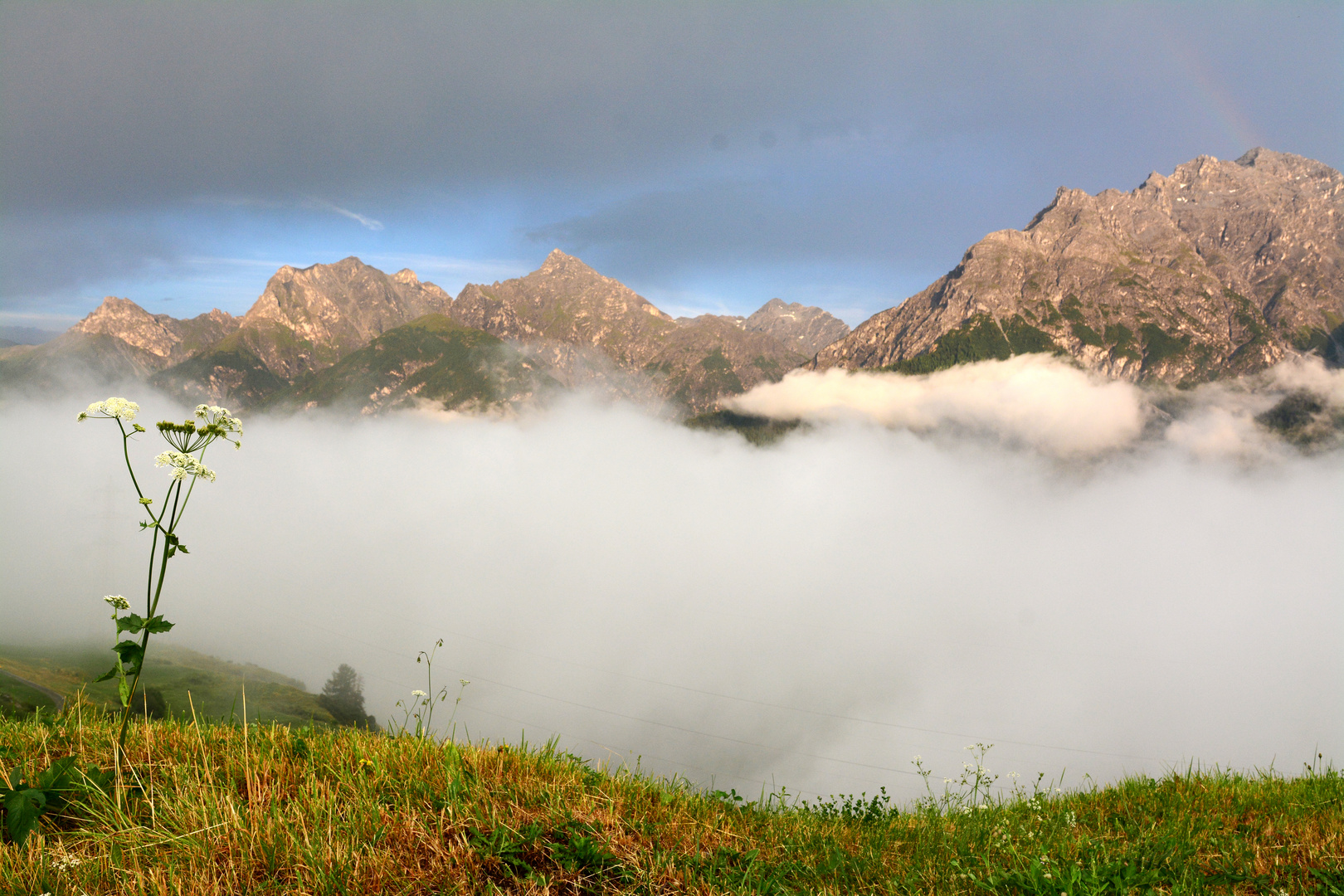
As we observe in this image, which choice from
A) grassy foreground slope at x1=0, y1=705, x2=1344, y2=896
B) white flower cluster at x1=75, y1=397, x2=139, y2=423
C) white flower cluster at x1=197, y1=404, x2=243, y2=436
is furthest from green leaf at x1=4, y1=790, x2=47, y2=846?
white flower cluster at x1=197, y1=404, x2=243, y2=436

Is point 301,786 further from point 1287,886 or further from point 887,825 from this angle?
point 1287,886

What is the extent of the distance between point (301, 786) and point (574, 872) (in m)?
2.38

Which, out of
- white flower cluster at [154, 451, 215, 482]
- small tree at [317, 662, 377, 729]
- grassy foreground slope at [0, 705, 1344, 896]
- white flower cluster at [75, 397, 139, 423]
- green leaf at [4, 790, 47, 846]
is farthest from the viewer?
small tree at [317, 662, 377, 729]

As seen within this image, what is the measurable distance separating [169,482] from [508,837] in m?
3.45

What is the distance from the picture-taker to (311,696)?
172 metres

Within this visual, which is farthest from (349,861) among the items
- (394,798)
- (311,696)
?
(311,696)

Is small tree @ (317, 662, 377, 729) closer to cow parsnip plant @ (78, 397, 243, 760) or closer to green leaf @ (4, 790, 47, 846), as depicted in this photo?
cow parsnip plant @ (78, 397, 243, 760)

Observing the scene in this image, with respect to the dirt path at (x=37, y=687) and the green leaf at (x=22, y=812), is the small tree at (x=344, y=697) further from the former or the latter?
the green leaf at (x=22, y=812)

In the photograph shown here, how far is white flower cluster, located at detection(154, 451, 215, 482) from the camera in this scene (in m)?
4.74

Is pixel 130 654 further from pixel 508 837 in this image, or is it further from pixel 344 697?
pixel 344 697

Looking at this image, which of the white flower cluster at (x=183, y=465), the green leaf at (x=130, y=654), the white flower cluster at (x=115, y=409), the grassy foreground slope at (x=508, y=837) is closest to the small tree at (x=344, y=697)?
the grassy foreground slope at (x=508, y=837)

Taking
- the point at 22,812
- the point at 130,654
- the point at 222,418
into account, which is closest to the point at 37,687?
the point at 222,418

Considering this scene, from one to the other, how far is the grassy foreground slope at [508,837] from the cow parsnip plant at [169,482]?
804 millimetres

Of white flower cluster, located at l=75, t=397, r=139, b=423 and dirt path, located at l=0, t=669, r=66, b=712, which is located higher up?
white flower cluster, located at l=75, t=397, r=139, b=423
